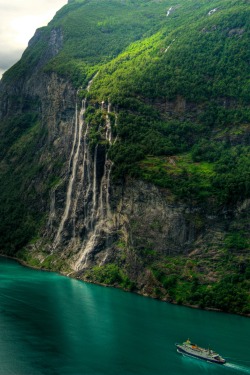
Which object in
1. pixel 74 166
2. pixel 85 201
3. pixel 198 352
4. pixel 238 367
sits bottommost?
pixel 238 367

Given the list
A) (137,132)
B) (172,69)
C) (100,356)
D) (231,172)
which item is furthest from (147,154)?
(100,356)

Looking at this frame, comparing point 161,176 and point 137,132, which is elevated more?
point 137,132

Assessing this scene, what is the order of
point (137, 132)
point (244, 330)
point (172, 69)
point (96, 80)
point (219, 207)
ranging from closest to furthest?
1. point (244, 330)
2. point (219, 207)
3. point (137, 132)
4. point (172, 69)
5. point (96, 80)

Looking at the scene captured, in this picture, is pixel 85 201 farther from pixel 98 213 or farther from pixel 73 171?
pixel 73 171

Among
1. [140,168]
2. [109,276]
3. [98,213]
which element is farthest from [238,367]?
[98,213]

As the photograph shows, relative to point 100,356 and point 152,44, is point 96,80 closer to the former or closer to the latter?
point 152,44

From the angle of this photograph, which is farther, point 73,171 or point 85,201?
point 73,171
